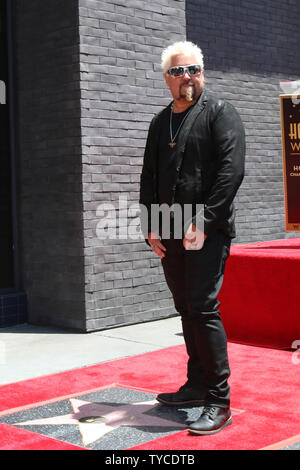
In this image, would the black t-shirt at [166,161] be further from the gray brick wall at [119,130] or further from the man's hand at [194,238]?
the gray brick wall at [119,130]

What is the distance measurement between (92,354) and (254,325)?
137 cm

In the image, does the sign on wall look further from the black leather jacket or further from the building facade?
the black leather jacket

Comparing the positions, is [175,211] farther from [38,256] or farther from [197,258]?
[38,256]

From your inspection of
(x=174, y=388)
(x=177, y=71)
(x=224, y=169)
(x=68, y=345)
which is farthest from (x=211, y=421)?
(x=68, y=345)

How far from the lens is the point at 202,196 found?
3932 mm

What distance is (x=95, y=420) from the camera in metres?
4.09

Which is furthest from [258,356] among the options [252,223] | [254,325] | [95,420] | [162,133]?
[252,223]

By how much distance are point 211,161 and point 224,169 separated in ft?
0.57

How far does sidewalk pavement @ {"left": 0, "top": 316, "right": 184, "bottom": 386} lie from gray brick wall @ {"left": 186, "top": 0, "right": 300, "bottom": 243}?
8.22ft

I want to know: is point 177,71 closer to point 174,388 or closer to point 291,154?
point 174,388

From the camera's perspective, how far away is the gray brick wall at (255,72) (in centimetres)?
857

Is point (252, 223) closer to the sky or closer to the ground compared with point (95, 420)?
closer to the sky

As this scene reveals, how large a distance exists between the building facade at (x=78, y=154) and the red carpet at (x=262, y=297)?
1177 millimetres

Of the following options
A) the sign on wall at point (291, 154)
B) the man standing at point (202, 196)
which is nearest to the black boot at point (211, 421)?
the man standing at point (202, 196)
